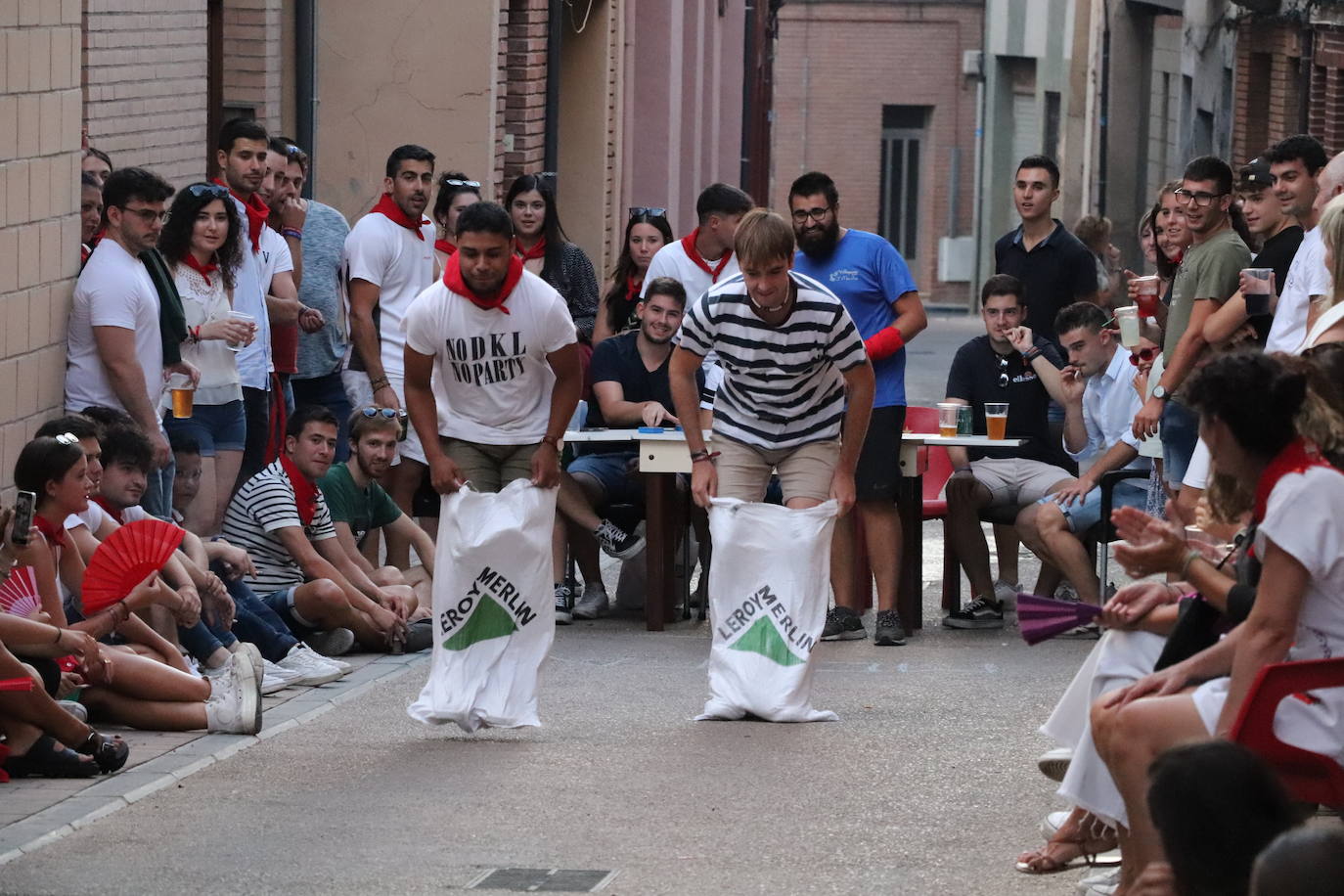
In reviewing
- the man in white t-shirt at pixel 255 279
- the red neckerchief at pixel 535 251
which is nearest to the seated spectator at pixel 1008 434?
the red neckerchief at pixel 535 251

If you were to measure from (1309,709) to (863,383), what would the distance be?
349 cm

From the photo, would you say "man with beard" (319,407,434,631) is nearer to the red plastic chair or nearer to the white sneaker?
the white sneaker

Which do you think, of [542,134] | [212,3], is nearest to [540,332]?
[212,3]

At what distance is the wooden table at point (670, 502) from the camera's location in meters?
10.4

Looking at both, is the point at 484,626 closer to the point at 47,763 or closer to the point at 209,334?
the point at 47,763

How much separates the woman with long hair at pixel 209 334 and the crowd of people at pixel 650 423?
0.02m

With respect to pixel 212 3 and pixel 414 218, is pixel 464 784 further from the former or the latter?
pixel 212 3

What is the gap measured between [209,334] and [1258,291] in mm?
4014

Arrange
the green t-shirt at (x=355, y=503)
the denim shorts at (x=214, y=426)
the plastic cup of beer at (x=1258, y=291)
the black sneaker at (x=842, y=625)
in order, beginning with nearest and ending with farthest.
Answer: the plastic cup of beer at (x=1258, y=291), the denim shorts at (x=214, y=426), the green t-shirt at (x=355, y=503), the black sneaker at (x=842, y=625)

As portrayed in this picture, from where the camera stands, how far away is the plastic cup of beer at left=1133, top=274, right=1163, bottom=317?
9.75 metres

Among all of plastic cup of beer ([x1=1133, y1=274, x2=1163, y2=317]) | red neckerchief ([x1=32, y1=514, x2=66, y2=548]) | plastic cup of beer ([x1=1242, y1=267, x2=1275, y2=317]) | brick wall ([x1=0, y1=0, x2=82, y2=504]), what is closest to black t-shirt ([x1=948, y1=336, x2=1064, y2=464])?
plastic cup of beer ([x1=1133, y1=274, x2=1163, y2=317])

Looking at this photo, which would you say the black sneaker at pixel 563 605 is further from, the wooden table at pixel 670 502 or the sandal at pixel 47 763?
→ the sandal at pixel 47 763

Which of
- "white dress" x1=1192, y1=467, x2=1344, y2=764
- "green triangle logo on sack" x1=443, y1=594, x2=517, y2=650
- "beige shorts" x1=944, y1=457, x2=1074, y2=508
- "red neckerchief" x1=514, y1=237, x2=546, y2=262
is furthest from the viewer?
"red neckerchief" x1=514, y1=237, x2=546, y2=262

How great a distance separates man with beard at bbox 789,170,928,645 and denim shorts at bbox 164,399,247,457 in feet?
8.10
